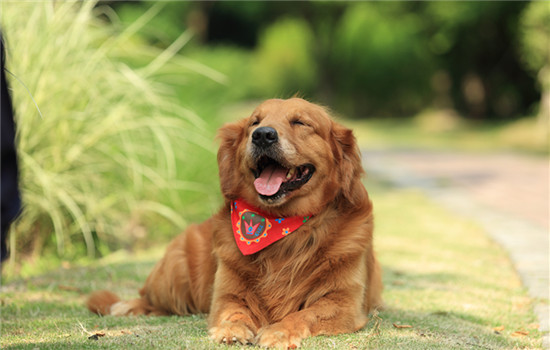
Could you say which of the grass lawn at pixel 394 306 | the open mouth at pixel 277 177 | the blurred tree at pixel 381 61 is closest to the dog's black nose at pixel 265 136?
the open mouth at pixel 277 177

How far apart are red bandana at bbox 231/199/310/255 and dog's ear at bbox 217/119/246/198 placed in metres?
0.17

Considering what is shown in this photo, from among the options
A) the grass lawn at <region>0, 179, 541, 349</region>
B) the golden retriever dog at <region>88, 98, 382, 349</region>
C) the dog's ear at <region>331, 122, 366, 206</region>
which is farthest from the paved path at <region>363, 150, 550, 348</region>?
the dog's ear at <region>331, 122, 366, 206</region>

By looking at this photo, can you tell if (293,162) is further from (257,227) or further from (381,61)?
(381,61)

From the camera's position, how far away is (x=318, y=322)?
314cm

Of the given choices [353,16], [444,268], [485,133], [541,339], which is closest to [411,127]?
[485,133]

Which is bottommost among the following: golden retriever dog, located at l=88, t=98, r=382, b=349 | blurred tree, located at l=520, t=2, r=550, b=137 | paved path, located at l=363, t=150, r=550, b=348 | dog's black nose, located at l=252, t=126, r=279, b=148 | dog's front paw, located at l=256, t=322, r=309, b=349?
paved path, located at l=363, t=150, r=550, b=348

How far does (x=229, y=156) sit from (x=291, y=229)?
1.99 feet

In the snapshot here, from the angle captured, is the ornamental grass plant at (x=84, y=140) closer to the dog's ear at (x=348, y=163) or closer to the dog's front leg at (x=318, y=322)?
the dog's ear at (x=348, y=163)

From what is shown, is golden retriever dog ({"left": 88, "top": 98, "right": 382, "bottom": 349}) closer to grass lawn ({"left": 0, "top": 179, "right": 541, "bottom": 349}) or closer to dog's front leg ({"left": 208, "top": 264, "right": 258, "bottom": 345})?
dog's front leg ({"left": 208, "top": 264, "right": 258, "bottom": 345})

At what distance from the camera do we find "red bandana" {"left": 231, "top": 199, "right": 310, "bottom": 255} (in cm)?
336

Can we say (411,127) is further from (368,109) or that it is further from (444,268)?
(444,268)

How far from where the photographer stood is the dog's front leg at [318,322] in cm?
294

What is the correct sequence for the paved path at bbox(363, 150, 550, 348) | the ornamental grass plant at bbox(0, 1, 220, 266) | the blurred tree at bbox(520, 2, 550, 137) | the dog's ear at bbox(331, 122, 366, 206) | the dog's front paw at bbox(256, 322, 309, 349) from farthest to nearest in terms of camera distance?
the blurred tree at bbox(520, 2, 550, 137), the ornamental grass plant at bbox(0, 1, 220, 266), the paved path at bbox(363, 150, 550, 348), the dog's ear at bbox(331, 122, 366, 206), the dog's front paw at bbox(256, 322, 309, 349)

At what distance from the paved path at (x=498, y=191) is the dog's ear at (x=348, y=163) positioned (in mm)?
1296
